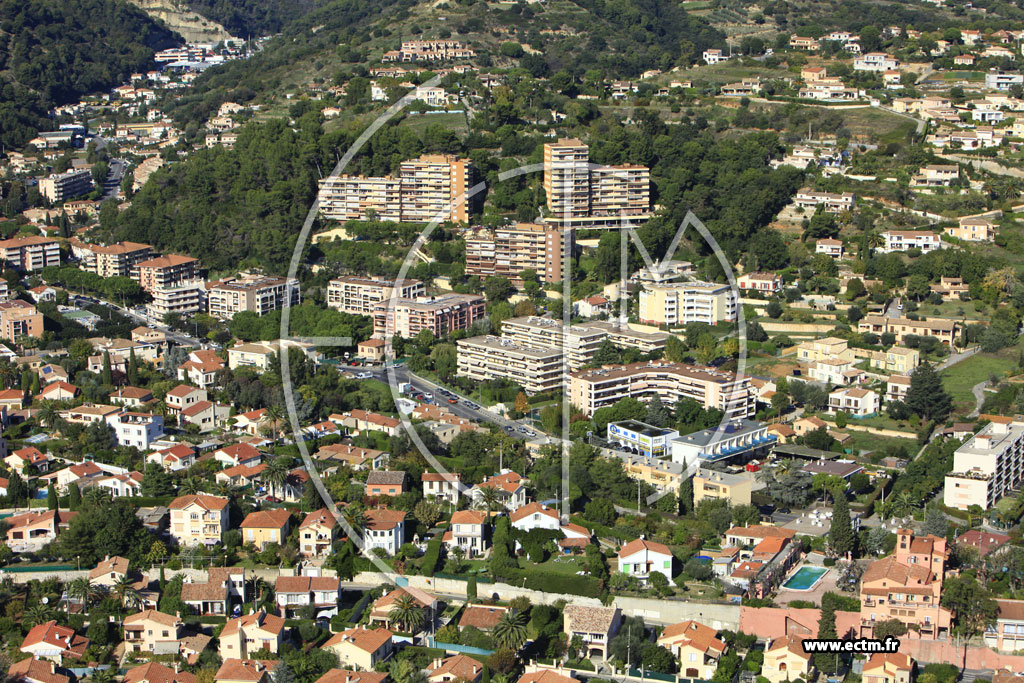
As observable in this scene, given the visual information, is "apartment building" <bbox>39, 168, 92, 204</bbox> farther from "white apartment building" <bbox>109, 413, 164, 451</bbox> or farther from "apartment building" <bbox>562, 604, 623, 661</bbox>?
"apartment building" <bbox>562, 604, 623, 661</bbox>

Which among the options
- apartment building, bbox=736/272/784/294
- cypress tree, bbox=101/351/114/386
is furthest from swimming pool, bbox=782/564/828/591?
cypress tree, bbox=101/351/114/386

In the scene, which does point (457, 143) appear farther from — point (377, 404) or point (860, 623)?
point (860, 623)

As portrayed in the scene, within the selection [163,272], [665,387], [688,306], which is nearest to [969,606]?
[665,387]

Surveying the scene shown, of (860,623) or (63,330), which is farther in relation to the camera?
(63,330)

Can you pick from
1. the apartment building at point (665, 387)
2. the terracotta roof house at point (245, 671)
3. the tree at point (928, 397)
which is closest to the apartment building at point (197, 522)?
the terracotta roof house at point (245, 671)

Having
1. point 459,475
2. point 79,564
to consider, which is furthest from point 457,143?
point 79,564
